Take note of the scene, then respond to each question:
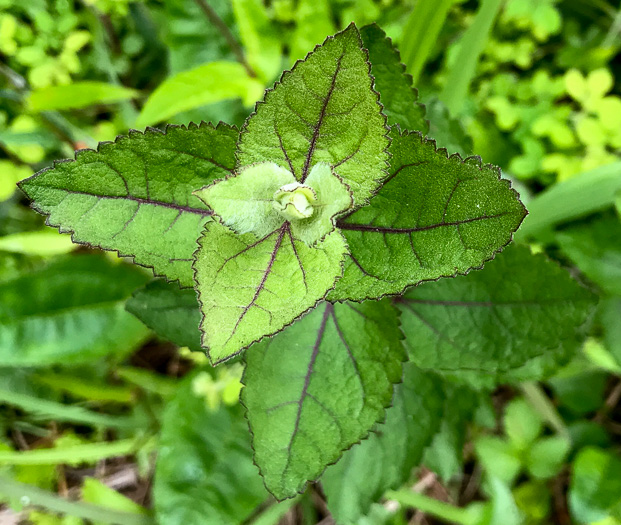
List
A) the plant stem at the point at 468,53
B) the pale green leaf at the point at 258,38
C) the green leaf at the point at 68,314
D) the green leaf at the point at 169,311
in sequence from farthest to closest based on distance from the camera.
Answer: the green leaf at the point at 68,314
the pale green leaf at the point at 258,38
the plant stem at the point at 468,53
the green leaf at the point at 169,311

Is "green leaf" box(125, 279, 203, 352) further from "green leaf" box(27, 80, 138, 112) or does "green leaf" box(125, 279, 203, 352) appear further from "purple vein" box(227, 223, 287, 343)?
"green leaf" box(27, 80, 138, 112)

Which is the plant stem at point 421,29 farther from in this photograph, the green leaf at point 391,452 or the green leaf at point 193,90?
the green leaf at point 391,452

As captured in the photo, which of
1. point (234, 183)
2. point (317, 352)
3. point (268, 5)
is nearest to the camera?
point (234, 183)

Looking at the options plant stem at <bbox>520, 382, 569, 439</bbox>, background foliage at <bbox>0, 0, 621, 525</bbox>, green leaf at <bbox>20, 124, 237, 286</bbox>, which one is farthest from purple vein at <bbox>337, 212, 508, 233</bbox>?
plant stem at <bbox>520, 382, 569, 439</bbox>

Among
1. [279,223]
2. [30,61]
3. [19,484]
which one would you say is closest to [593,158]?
[279,223]

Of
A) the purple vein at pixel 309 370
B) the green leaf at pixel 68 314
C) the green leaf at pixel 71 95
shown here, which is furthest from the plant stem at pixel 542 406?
the green leaf at pixel 71 95

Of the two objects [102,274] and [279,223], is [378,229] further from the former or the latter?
[102,274]

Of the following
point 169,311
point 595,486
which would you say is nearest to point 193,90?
point 169,311
